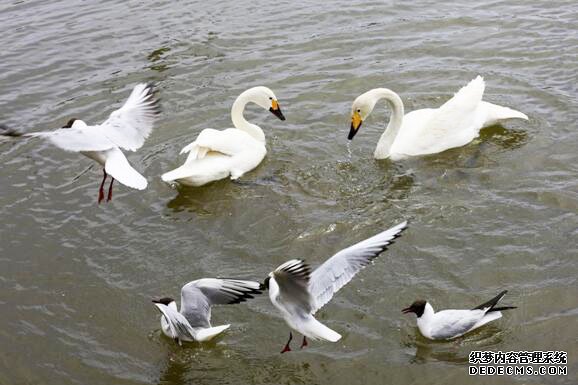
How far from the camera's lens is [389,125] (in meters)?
8.96

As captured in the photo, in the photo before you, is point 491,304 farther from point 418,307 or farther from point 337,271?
point 337,271

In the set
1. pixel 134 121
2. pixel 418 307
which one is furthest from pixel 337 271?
pixel 134 121

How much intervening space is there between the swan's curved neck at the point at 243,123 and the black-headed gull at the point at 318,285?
147 inches

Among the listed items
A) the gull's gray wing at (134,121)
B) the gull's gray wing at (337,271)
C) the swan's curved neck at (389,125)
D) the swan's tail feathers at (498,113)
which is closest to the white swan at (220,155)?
the gull's gray wing at (134,121)

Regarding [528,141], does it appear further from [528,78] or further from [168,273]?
[168,273]

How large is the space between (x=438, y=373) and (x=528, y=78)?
586 cm

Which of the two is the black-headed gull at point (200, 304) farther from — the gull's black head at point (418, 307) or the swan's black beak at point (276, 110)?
the swan's black beak at point (276, 110)

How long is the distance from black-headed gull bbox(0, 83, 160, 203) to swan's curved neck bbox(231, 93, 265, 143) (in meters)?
1.61

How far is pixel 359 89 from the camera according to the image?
10430mm

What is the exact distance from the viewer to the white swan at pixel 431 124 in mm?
8833

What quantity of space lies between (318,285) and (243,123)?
4.00 m

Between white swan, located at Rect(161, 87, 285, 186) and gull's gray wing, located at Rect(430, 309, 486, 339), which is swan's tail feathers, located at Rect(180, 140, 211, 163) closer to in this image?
white swan, located at Rect(161, 87, 285, 186)

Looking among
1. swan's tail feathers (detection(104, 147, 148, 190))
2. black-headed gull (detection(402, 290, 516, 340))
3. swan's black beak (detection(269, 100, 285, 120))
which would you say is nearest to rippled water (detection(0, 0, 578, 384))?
black-headed gull (detection(402, 290, 516, 340))

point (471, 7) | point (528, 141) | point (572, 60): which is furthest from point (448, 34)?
point (528, 141)
